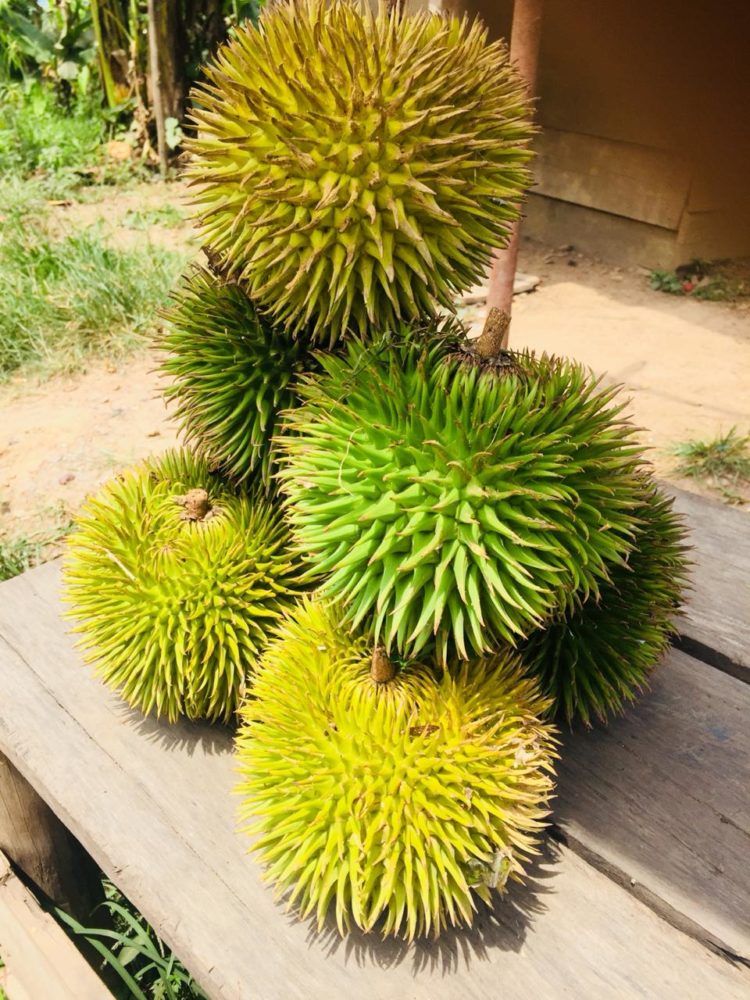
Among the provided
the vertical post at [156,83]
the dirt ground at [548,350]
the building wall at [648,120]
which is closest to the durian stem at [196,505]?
the dirt ground at [548,350]

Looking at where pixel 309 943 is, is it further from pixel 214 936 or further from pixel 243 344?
pixel 243 344

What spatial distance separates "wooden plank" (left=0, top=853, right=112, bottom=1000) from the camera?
1543 mm

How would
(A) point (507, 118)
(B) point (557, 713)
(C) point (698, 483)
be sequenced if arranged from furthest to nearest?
(C) point (698, 483), (B) point (557, 713), (A) point (507, 118)

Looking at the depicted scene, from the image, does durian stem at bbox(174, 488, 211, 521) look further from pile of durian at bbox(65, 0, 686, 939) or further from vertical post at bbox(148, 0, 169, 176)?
vertical post at bbox(148, 0, 169, 176)

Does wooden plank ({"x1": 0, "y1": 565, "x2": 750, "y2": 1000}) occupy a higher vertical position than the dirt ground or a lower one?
higher

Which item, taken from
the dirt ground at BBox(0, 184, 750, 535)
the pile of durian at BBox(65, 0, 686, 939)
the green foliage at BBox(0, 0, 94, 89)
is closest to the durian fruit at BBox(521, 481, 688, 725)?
the pile of durian at BBox(65, 0, 686, 939)

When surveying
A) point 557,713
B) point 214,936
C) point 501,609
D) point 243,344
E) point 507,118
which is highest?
point 507,118

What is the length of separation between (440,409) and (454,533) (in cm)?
16

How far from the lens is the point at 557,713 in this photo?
1380 mm

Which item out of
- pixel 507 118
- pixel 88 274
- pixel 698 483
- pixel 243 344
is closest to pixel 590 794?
pixel 243 344

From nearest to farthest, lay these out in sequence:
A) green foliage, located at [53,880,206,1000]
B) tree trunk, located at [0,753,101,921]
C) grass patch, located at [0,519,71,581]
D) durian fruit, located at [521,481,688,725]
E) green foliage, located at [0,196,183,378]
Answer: durian fruit, located at [521,481,688,725] < green foliage, located at [53,880,206,1000] < tree trunk, located at [0,753,101,921] < grass patch, located at [0,519,71,581] < green foliage, located at [0,196,183,378]

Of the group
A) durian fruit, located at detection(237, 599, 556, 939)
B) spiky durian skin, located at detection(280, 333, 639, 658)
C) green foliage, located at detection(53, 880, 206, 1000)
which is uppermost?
spiky durian skin, located at detection(280, 333, 639, 658)

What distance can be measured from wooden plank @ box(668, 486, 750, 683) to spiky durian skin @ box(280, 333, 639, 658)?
0.58 metres

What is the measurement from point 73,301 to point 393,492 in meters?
3.65
